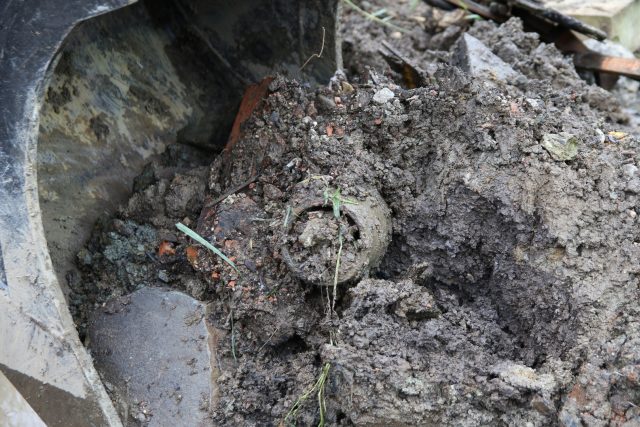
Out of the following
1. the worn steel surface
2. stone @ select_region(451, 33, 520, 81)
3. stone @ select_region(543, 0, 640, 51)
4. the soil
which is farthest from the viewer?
stone @ select_region(543, 0, 640, 51)

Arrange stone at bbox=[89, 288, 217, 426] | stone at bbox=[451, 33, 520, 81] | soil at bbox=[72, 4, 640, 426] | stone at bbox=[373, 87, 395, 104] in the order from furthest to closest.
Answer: stone at bbox=[451, 33, 520, 81] < stone at bbox=[373, 87, 395, 104] < stone at bbox=[89, 288, 217, 426] < soil at bbox=[72, 4, 640, 426]

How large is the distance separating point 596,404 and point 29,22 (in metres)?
1.68

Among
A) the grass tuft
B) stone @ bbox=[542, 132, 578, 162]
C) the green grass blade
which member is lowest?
the grass tuft

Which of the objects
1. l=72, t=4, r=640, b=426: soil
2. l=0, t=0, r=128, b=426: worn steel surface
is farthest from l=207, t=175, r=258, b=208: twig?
l=0, t=0, r=128, b=426: worn steel surface

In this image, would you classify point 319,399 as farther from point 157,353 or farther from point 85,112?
point 85,112

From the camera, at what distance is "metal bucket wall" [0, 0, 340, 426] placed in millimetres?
1712

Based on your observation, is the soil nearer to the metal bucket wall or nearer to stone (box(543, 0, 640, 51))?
the metal bucket wall

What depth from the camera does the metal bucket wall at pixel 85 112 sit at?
1.71 m

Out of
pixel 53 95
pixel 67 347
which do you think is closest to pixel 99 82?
pixel 53 95

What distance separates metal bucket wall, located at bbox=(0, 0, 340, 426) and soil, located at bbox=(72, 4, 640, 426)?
0.25 m

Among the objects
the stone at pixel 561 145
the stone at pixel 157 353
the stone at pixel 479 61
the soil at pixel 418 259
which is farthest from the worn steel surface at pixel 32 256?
the stone at pixel 479 61

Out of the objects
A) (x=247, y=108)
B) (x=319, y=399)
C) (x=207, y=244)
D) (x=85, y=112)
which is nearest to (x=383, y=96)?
(x=247, y=108)

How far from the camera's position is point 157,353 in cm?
208

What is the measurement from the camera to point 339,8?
2559 millimetres
